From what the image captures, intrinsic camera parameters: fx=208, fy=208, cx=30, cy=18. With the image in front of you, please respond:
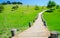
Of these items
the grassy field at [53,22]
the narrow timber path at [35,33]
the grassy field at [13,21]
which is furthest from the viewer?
the grassy field at [53,22]

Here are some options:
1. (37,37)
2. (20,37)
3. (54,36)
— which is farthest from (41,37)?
(54,36)

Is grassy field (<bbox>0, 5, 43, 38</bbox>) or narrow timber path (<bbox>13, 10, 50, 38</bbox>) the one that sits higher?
narrow timber path (<bbox>13, 10, 50, 38</bbox>)

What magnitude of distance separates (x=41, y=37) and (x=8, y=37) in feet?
7.29

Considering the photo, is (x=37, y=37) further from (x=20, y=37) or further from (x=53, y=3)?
(x=53, y=3)

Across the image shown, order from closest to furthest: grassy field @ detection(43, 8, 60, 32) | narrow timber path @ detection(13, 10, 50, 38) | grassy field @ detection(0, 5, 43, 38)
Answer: narrow timber path @ detection(13, 10, 50, 38)
grassy field @ detection(0, 5, 43, 38)
grassy field @ detection(43, 8, 60, 32)

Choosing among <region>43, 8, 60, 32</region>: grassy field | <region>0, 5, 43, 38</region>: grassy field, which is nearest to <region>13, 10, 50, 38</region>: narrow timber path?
<region>0, 5, 43, 38</region>: grassy field

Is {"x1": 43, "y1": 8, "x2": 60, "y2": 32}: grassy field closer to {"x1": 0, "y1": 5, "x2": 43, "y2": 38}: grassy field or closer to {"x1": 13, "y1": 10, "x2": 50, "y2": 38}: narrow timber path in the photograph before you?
{"x1": 0, "y1": 5, "x2": 43, "y2": 38}: grassy field

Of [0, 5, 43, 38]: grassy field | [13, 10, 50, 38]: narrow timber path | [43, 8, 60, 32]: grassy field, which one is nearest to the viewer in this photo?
[13, 10, 50, 38]: narrow timber path

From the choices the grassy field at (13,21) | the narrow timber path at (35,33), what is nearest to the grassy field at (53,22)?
the grassy field at (13,21)

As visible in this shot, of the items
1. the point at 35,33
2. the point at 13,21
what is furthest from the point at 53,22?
the point at 35,33

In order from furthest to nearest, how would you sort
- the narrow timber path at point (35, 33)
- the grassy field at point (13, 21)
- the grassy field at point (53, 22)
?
the grassy field at point (53, 22), the grassy field at point (13, 21), the narrow timber path at point (35, 33)

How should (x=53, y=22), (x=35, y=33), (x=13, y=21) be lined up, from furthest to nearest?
(x=13, y=21)
(x=53, y=22)
(x=35, y=33)

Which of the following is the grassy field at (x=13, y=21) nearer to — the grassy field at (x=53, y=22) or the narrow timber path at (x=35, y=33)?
the narrow timber path at (x=35, y=33)

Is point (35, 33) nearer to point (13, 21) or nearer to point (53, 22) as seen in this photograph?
point (53, 22)
